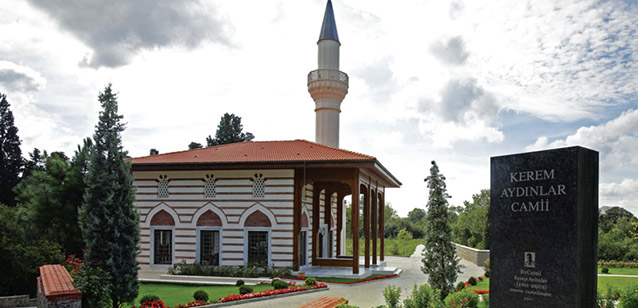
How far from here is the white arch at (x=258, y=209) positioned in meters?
22.7

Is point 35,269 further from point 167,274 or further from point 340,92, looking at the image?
point 340,92

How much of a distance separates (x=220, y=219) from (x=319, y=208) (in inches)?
209

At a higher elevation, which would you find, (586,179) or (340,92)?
(340,92)

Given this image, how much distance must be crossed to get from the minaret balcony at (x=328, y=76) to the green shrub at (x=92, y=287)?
22024 mm

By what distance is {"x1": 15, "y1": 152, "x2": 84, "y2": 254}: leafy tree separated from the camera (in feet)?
63.8

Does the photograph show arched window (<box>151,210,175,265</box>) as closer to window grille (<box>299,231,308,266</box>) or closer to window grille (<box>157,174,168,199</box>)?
window grille (<box>157,174,168,199</box>)

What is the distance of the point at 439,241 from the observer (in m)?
13.4

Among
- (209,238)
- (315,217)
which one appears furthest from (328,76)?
(209,238)

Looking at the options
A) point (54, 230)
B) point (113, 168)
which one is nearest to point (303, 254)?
point (54, 230)

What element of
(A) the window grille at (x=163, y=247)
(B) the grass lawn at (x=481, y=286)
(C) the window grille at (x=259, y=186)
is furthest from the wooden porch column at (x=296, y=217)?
(B) the grass lawn at (x=481, y=286)

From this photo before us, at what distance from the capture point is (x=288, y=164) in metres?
22.2

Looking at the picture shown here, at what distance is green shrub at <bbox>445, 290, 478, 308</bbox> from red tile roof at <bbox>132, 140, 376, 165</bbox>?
975cm

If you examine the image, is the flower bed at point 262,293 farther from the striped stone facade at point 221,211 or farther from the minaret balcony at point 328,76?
the minaret balcony at point 328,76

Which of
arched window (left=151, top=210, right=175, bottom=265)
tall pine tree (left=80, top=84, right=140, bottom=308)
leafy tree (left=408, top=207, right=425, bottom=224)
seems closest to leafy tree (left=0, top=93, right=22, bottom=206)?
arched window (left=151, top=210, right=175, bottom=265)
